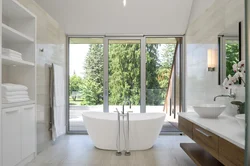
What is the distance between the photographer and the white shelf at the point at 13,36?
2457 millimetres

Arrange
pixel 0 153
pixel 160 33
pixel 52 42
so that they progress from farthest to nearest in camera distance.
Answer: pixel 160 33 → pixel 52 42 → pixel 0 153

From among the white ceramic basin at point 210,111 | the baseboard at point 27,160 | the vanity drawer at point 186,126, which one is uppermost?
the white ceramic basin at point 210,111

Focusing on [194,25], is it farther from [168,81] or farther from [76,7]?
[76,7]

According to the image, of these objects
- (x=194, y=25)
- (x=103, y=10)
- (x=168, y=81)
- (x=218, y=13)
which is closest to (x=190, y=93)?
(x=168, y=81)

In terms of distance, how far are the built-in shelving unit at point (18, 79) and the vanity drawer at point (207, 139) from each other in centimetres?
202

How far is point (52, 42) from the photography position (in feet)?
13.1

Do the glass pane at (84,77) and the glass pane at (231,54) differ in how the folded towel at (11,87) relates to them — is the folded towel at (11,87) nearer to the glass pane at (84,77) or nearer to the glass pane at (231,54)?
the glass pane at (84,77)

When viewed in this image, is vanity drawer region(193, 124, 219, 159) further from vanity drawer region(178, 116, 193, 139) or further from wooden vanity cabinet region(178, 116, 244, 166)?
vanity drawer region(178, 116, 193, 139)

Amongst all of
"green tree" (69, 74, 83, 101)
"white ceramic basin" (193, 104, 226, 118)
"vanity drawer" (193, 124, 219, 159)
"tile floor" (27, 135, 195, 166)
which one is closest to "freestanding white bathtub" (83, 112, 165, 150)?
"tile floor" (27, 135, 195, 166)

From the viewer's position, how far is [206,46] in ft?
11.4

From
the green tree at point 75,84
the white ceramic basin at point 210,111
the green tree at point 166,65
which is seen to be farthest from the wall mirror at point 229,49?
the green tree at point 75,84

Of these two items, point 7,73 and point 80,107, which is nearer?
point 7,73

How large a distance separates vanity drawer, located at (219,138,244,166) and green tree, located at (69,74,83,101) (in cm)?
361

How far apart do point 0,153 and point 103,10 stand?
3158 millimetres
